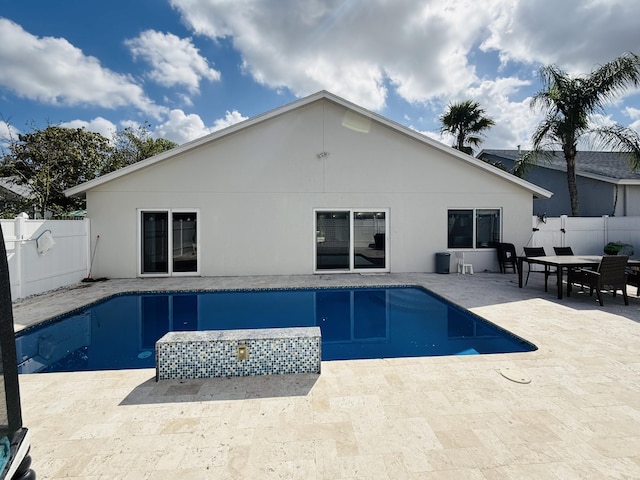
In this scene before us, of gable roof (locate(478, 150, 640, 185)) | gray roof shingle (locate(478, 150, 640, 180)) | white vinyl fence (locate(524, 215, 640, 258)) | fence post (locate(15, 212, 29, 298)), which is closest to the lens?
fence post (locate(15, 212, 29, 298))

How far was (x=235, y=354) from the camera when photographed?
389 centimetres

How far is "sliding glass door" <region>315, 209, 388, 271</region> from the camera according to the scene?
36.9ft

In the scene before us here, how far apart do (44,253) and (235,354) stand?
8082 mm

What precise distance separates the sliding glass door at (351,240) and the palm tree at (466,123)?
34.1ft

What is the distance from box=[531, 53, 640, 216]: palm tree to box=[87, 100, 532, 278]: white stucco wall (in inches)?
151

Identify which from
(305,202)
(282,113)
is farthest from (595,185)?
(282,113)

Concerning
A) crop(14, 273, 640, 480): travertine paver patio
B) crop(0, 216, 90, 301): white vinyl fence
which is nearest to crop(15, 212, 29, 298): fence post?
crop(0, 216, 90, 301): white vinyl fence

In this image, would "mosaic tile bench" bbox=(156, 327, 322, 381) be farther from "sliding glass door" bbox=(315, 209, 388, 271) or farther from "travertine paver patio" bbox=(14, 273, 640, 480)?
"sliding glass door" bbox=(315, 209, 388, 271)

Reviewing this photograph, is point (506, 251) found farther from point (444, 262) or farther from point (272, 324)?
point (272, 324)

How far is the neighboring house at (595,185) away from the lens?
544 inches

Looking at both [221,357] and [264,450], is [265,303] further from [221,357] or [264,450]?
[264,450]

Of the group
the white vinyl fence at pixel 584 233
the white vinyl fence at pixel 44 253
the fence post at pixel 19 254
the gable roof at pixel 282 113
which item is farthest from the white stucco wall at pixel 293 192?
the fence post at pixel 19 254

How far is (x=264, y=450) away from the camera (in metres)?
2.59

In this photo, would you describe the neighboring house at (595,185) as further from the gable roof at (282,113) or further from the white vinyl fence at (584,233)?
the gable roof at (282,113)
